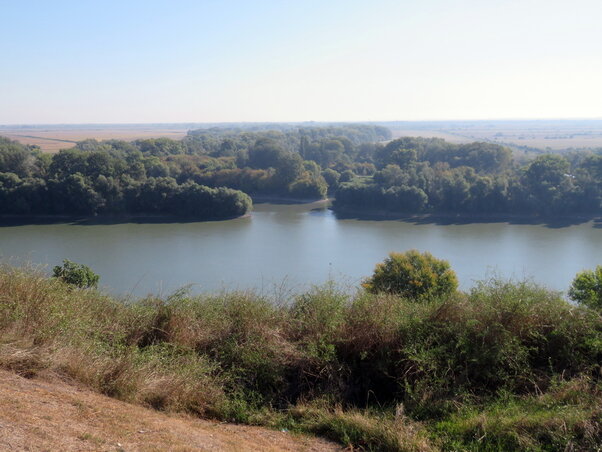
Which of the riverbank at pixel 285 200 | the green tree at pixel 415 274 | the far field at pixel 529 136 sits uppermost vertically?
the green tree at pixel 415 274

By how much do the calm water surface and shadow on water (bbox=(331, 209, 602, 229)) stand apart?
0.44 meters

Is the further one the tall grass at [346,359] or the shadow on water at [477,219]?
the shadow on water at [477,219]

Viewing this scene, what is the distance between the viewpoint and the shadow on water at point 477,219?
2034cm

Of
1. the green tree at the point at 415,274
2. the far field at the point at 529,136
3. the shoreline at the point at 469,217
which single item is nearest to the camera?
the green tree at the point at 415,274

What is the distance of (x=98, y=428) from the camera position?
211cm

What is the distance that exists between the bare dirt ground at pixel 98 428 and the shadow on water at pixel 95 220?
18.8 meters

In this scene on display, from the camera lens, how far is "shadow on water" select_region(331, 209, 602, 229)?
66.7ft

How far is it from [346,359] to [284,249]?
1231 cm

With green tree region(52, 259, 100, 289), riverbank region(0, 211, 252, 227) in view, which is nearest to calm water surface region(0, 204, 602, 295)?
riverbank region(0, 211, 252, 227)

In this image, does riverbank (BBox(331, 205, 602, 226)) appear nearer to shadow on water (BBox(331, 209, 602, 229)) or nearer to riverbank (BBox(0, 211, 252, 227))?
shadow on water (BBox(331, 209, 602, 229))

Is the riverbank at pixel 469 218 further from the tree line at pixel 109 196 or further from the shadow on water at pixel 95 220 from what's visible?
the shadow on water at pixel 95 220

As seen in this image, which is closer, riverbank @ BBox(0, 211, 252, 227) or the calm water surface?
the calm water surface

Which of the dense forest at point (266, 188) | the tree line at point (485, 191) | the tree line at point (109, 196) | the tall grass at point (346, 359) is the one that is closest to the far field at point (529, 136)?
the tree line at point (485, 191)

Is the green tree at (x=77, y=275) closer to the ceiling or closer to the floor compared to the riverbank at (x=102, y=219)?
closer to the ceiling
